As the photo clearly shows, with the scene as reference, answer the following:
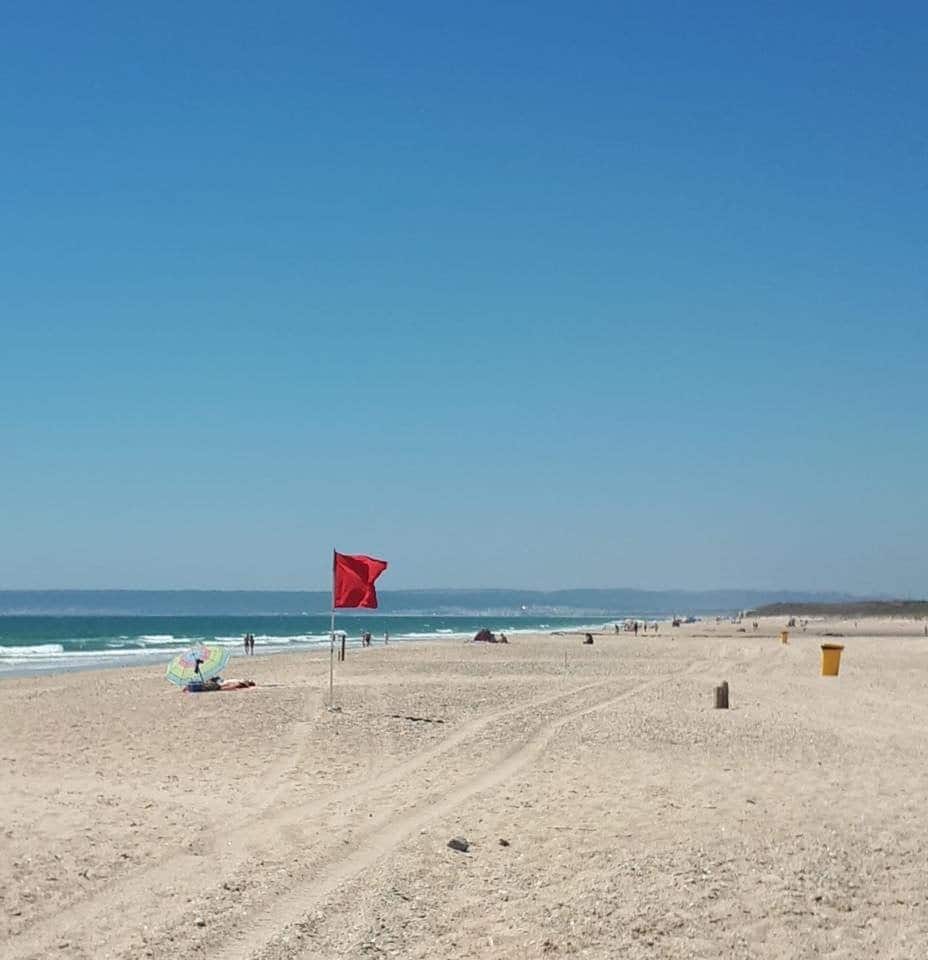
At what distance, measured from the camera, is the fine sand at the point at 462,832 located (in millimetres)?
7395

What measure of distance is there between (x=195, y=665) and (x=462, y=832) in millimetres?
16477

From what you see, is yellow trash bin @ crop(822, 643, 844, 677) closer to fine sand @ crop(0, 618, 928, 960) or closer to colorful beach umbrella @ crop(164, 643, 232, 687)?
fine sand @ crop(0, 618, 928, 960)

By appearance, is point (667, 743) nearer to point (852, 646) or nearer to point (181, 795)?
point (181, 795)

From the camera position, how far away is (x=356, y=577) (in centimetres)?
2030

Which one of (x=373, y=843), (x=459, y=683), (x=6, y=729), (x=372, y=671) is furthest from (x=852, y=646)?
(x=373, y=843)

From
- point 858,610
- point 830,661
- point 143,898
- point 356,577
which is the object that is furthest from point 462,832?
point 858,610

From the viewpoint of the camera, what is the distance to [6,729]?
61.2 ft

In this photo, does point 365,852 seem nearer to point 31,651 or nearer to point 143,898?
point 143,898

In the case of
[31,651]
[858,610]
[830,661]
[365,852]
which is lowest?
[858,610]

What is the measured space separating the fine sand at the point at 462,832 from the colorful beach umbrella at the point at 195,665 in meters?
3.77

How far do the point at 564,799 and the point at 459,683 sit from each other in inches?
629

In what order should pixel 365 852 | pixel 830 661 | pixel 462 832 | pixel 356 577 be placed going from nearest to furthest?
pixel 365 852 → pixel 462 832 → pixel 356 577 → pixel 830 661

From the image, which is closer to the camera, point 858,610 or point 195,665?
point 195,665

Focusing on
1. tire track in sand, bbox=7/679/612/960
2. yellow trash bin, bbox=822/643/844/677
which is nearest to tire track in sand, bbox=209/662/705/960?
tire track in sand, bbox=7/679/612/960
